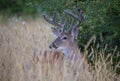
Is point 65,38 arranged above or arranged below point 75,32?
below

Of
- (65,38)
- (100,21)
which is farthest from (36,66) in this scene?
(65,38)

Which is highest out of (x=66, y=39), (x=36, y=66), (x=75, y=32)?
(x=36, y=66)

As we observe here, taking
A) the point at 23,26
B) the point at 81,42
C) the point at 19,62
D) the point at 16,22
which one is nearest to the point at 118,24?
the point at 81,42

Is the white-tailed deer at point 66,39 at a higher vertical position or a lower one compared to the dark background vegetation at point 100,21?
lower

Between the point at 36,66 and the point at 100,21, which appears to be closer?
the point at 36,66

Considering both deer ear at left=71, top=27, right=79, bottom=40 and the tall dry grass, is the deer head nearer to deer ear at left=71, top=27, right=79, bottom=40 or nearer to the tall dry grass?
deer ear at left=71, top=27, right=79, bottom=40

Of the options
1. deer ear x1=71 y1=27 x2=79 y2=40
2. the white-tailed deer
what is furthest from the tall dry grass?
deer ear x1=71 y1=27 x2=79 y2=40

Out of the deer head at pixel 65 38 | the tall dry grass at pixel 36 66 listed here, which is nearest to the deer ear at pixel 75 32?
the deer head at pixel 65 38

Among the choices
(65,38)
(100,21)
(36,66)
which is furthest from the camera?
(65,38)

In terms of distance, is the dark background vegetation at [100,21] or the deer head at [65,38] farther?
the deer head at [65,38]

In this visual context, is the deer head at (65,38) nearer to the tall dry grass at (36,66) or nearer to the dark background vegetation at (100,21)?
the dark background vegetation at (100,21)

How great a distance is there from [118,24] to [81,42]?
113 centimetres

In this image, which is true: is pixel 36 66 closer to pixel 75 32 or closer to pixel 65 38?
pixel 75 32

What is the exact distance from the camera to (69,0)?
9.93 m
